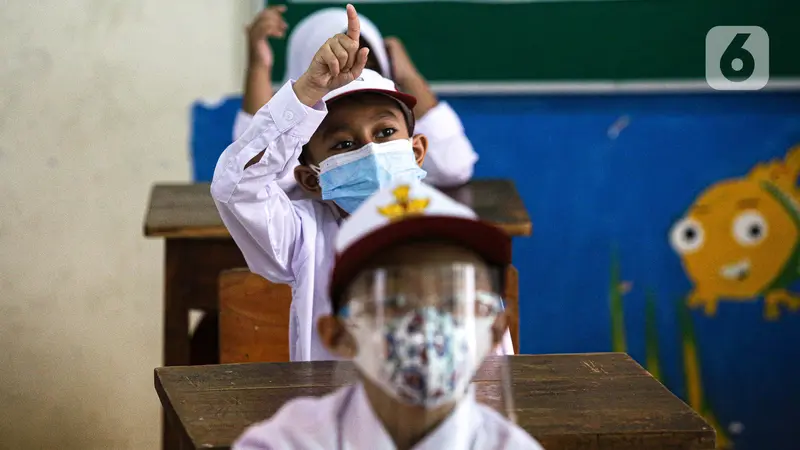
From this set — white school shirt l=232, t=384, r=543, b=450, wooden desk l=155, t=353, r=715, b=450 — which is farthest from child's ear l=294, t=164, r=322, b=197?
white school shirt l=232, t=384, r=543, b=450

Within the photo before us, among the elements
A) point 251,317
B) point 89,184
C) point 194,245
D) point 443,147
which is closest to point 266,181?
point 251,317

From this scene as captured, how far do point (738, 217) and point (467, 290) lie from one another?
301 cm

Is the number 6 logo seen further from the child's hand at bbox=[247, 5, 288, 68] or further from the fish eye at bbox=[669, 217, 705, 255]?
the child's hand at bbox=[247, 5, 288, 68]

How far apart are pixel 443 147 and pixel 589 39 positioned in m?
1.00

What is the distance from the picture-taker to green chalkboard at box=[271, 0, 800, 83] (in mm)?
3855

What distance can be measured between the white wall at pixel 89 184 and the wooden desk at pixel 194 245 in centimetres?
80

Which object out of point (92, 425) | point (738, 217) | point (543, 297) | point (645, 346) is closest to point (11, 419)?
point (92, 425)

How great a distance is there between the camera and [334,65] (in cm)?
→ 163

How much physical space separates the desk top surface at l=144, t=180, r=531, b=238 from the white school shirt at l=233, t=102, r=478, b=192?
0.15 ft

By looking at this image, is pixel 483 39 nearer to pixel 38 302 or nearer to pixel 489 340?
pixel 38 302

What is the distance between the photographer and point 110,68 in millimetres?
3701

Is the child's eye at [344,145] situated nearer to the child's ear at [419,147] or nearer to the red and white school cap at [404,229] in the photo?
the child's ear at [419,147]

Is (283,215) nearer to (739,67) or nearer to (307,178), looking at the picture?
(307,178)

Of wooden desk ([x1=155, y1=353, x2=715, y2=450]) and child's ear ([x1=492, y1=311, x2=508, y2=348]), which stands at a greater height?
child's ear ([x1=492, y1=311, x2=508, y2=348])
